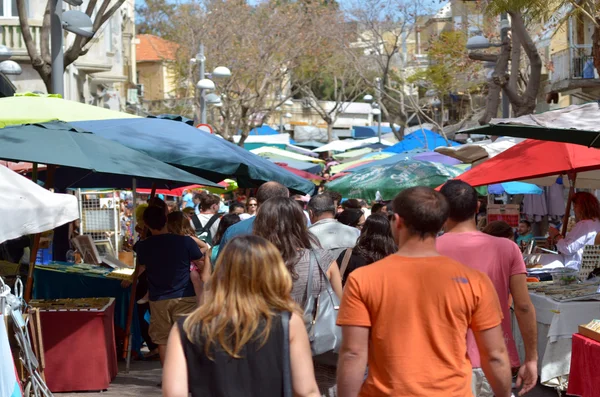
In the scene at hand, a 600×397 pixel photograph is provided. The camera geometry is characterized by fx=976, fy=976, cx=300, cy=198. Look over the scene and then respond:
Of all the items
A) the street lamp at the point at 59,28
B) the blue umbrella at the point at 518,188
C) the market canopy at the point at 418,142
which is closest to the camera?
the street lamp at the point at 59,28

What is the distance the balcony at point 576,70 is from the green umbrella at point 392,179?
1306 centimetres

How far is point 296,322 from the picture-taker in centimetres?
369

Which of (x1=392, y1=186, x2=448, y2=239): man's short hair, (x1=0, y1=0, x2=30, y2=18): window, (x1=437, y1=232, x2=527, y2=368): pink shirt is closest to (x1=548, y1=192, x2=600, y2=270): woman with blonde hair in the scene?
(x1=437, y1=232, x2=527, y2=368): pink shirt

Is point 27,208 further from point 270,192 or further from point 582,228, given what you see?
point 582,228

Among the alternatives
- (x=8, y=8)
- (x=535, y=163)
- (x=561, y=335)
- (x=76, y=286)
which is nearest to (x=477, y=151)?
(x=535, y=163)

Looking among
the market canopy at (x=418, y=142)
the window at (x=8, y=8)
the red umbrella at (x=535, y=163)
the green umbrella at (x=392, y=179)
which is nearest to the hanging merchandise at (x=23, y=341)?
the red umbrella at (x=535, y=163)

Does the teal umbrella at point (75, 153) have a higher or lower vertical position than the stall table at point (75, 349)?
higher

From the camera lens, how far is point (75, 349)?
8.86 meters

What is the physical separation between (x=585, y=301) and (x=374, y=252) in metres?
2.67

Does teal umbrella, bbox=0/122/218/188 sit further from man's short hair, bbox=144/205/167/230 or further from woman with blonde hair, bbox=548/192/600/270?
woman with blonde hair, bbox=548/192/600/270

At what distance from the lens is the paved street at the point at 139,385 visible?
28.6 ft

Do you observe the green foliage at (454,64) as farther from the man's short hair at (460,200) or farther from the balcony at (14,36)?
the man's short hair at (460,200)

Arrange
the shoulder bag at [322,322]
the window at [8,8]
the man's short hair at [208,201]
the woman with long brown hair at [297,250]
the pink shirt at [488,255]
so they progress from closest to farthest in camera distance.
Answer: the pink shirt at [488,255] < the shoulder bag at [322,322] < the woman with long brown hair at [297,250] < the man's short hair at [208,201] < the window at [8,8]

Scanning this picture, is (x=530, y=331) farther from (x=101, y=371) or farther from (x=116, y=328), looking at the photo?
(x=116, y=328)
